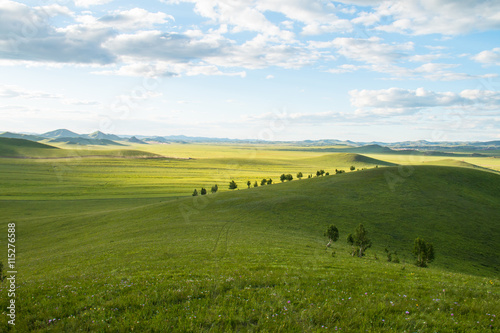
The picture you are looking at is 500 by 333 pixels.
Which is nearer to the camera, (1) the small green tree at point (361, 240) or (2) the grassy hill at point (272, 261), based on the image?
(2) the grassy hill at point (272, 261)

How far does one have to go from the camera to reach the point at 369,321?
8281mm

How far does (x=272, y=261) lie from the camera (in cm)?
2092

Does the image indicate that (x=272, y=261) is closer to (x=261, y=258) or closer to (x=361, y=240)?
(x=261, y=258)

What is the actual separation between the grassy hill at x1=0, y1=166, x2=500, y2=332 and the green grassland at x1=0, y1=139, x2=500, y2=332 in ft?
0.30

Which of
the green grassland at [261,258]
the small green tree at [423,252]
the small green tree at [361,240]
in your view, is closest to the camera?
the green grassland at [261,258]

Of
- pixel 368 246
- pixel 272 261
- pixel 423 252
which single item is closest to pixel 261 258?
pixel 272 261

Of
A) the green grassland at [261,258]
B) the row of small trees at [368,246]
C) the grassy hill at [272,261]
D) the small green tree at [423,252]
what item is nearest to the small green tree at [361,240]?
the row of small trees at [368,246]

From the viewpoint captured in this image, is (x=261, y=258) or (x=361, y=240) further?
(x=361, y=240)

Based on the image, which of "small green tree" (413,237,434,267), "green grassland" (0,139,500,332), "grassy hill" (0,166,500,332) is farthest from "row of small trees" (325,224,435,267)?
"grassy hill" (0,166,500,332)

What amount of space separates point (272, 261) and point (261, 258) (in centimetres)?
190

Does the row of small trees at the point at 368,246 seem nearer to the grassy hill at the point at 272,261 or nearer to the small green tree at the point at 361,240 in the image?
the small green tree at the point at 361,240

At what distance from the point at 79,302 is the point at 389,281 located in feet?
46.2

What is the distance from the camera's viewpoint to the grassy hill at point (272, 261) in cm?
855

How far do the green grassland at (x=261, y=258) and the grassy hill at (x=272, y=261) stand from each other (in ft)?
0.30
